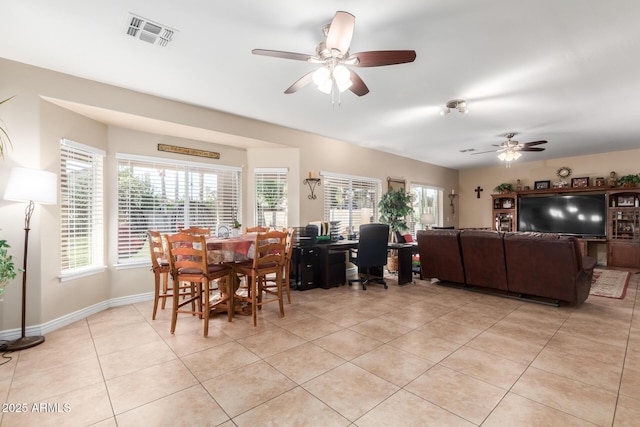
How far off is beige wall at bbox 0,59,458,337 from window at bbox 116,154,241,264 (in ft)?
0.39

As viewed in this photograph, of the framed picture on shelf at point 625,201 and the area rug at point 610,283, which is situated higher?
the framed picture on shelf at point 625,201

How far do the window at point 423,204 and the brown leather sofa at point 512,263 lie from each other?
2909mm

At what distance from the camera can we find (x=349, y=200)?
6098mm

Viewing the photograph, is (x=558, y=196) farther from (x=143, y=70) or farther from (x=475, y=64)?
(x=143, y=70)

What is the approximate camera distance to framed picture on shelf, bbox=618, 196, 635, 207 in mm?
6536

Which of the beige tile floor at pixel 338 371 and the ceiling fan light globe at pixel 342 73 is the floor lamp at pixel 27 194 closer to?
the beige tile floor at pixel 338 371

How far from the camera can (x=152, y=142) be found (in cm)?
414

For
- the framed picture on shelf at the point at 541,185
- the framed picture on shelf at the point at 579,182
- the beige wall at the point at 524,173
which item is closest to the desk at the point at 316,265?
the beige wall at the point at 524,173

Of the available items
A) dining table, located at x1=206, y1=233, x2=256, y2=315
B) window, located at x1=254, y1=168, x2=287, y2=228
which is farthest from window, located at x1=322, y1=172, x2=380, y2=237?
dining table, located at x1=206, y1=233, x2=256, y2=315

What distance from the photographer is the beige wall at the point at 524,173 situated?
22.5 feet

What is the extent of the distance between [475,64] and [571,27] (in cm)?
74

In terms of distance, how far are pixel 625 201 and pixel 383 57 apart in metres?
8.03

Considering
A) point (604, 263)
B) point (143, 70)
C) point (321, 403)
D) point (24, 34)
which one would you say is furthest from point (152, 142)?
point (604, 263)

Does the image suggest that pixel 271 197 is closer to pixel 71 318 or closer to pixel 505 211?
pixel 71 318
